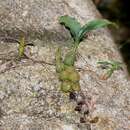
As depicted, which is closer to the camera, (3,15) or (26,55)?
(26,55)

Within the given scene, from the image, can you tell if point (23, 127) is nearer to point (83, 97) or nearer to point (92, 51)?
point (83, 97)

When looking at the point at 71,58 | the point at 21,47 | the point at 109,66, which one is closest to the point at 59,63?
the point at 71,58

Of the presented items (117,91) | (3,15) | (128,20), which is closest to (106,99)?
(117,91)

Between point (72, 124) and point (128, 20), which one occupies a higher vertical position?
point (72, 124)

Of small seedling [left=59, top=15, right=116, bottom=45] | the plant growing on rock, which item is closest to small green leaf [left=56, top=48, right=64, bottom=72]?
the plant growing on rock

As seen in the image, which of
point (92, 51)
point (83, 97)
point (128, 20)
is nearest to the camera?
point (83, 97)

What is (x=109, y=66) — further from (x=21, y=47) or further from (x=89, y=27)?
(x=21, y=47)

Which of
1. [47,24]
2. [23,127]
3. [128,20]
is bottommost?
[128,20]

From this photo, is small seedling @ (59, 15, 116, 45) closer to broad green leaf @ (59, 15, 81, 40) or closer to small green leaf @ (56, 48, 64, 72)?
broad green leaf @ (59, 15, 81, 40)
